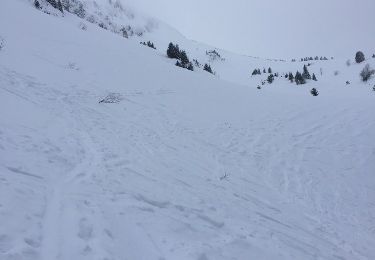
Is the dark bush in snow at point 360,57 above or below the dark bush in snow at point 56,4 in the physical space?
above

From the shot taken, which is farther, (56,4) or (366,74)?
(366,74)

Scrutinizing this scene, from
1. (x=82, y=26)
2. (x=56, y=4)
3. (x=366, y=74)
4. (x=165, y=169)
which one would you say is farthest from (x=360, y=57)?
(x=165, y=169)

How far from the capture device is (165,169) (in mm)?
8938

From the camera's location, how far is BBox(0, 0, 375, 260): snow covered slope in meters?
5.50

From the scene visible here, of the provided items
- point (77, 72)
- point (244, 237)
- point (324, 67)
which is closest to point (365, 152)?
point (244, 237)

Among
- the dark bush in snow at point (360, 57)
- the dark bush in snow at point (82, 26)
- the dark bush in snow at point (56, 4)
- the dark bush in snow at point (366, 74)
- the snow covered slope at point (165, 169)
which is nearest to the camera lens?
the snow covered slope at point (165, 169)

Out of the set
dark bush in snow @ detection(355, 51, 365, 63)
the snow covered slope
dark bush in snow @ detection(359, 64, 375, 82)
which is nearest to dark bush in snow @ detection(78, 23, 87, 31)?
the snow covered slope

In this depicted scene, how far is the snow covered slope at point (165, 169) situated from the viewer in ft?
18.1

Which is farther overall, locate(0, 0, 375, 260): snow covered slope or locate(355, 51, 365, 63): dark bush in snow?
locate(355, 51, 365, 63): dark bush in snow

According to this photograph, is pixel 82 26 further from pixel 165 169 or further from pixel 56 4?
pixel 165 169

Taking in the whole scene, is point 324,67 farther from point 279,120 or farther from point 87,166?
point 87,166

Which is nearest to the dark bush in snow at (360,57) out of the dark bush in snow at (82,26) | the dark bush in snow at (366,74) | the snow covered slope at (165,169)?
the dark bush in snow at (366,74)

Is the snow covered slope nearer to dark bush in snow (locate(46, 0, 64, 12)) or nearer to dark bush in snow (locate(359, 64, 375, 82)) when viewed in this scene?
dark bush in snow (locate(46, 0, 64, 12))

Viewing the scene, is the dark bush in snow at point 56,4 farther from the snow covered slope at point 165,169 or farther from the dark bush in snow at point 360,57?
the dark bush in snow at point 360,57
